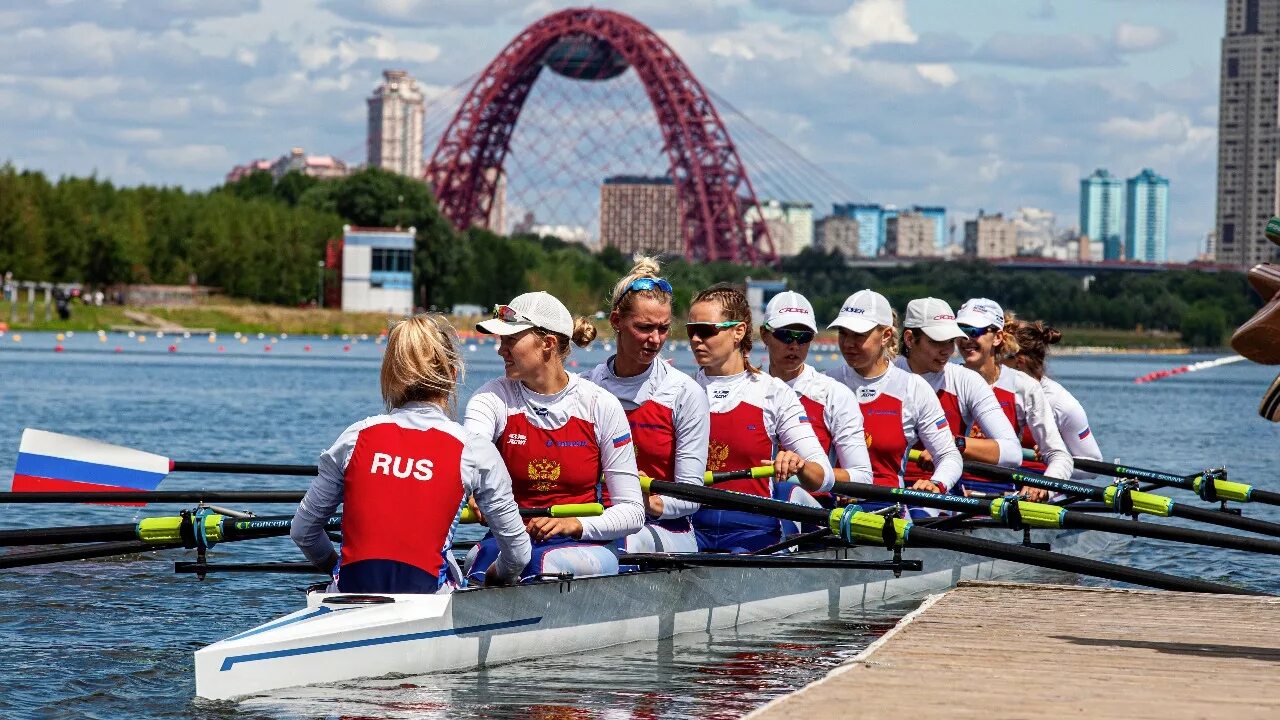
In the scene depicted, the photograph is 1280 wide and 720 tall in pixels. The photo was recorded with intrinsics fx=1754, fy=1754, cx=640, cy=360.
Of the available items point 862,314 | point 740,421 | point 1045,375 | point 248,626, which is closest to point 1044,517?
point 740,421

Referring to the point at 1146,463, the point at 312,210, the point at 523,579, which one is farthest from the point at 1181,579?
the point at 312,210

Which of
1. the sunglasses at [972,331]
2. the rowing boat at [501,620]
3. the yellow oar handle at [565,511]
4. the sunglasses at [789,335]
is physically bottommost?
the rowing boat at [501,620]

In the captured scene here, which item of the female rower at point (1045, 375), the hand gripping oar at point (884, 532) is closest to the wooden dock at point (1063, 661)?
the hand gripping oar at point (884, 532)

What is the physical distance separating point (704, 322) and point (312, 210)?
83670 millimetres

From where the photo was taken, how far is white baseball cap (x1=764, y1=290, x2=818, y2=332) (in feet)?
29.1

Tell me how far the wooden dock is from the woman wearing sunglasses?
10.2 ft

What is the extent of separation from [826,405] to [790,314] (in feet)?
2.31

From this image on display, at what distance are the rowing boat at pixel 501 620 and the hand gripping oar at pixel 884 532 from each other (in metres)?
0.49

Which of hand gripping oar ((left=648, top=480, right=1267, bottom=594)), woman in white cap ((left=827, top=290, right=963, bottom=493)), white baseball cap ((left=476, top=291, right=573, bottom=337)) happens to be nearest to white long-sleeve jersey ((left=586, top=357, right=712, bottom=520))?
hand gripping oar ((left=648, top=480, right=1267, bottom=594))

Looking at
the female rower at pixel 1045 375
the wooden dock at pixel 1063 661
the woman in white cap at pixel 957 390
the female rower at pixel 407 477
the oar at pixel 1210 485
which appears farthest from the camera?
the female rower at pixel 1045 375

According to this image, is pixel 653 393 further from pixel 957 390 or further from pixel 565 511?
pixel 957 390

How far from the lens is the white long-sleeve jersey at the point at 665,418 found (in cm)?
775

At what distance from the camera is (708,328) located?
8195 millimetres

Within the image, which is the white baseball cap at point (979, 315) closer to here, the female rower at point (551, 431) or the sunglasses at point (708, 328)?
the sunglasses at point (708, 328)
